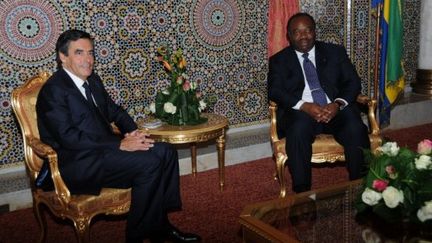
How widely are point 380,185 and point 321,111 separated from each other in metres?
1.43

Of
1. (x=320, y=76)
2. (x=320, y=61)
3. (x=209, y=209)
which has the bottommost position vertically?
(x=209, y=209)

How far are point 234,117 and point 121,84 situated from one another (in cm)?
131

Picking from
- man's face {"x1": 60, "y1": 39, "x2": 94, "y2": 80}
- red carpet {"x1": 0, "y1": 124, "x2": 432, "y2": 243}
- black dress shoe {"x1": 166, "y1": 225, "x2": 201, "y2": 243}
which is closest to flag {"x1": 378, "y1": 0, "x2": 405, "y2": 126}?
red carpet {"x1": 0, "y1": 124, "x2": 432, "y2": 243}

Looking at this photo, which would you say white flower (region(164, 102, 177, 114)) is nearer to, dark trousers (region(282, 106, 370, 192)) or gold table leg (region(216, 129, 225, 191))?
gold table leg (region(216, 129, 225, 191))

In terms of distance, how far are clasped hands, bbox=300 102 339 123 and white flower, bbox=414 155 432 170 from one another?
1417 millimetres

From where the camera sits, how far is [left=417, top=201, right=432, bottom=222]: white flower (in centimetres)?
208

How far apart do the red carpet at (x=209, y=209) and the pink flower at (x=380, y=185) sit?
112 centimetres

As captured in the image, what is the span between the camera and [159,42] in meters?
4.51

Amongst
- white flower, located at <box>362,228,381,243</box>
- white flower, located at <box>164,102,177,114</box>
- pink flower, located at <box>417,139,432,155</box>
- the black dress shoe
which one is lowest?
the black dress shoe

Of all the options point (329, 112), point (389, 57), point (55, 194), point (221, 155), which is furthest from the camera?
point (389, 57)

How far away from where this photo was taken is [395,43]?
208 inches

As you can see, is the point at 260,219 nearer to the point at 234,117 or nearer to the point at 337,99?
the point at 337,99

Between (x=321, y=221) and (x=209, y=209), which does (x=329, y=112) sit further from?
(x=321, y=221)

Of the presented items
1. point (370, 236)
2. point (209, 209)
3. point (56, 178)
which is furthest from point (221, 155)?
point (370, 236)
